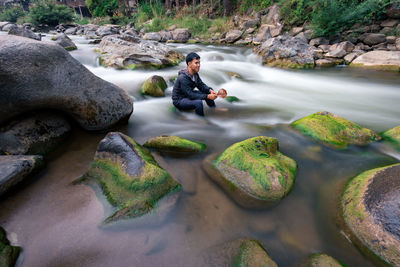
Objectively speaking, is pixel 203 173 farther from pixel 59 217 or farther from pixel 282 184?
pixel 59 217

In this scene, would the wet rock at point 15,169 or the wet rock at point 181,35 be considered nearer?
the wet rock at point 15,169

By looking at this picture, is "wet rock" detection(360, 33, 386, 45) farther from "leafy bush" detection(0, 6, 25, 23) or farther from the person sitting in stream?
"leafy bush" detection(0, 6, 25, 23)

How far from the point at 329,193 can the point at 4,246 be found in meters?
3.16

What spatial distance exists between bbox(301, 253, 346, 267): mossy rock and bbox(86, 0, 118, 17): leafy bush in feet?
125

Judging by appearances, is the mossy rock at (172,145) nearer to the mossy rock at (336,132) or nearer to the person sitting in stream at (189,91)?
the person sitting in stream at (189,91)

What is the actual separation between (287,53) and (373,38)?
440 cm

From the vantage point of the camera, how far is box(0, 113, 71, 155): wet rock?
2.60 meters

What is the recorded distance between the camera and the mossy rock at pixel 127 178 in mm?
1970

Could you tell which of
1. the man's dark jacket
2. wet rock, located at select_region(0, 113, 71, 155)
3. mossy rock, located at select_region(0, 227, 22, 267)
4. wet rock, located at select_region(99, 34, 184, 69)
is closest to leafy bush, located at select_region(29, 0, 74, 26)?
wet rock, located at select_region(99, 34, 184, 69)

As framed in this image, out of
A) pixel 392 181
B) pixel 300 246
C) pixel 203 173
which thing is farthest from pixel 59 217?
pixel 392 181

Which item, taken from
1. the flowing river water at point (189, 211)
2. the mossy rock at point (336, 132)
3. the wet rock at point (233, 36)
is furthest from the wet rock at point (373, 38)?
the mossy rock at point (336, 132)

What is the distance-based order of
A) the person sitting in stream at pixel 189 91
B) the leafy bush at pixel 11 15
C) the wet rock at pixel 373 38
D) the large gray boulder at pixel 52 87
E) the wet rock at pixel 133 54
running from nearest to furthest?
the large gray boulder at pixel 52 87
the person sitting in stream at pixel 189 91
the wet rock at pixel 133 54
the wet rock at pixel 373 38
the leafy bush at pixel 11 15

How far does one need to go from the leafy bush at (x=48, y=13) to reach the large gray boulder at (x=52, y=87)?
35.0 metres

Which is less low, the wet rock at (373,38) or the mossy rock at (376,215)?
the wet rock at (373,38)
